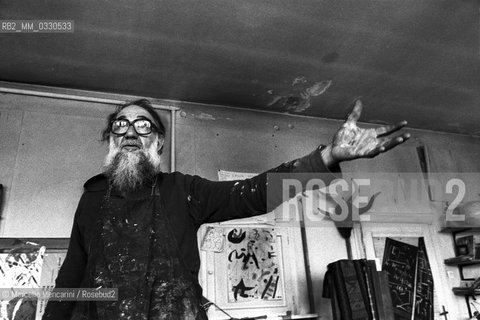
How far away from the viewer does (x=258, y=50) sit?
2.52 m

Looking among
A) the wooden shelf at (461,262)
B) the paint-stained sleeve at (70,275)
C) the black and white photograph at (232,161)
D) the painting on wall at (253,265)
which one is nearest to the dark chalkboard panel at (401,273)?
the black and white photograph at (232,161)

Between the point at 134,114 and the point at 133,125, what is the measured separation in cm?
8

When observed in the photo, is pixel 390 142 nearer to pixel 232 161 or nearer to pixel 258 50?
pixel 258 50

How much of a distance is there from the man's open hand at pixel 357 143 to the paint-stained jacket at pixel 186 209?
0.54 feet

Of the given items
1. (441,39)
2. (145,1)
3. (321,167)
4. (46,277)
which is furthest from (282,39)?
(46,277)

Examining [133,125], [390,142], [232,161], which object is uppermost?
[232,161]

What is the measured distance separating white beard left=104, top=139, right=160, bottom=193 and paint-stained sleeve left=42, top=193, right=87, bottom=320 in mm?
230

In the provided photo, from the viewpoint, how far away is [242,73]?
276cm

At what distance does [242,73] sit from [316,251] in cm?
147

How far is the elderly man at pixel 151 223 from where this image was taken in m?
1.33

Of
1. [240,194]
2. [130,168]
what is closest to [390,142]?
[240,194]

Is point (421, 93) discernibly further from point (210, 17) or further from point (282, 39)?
point (210, 17)

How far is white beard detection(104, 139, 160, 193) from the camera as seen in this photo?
1649 mm

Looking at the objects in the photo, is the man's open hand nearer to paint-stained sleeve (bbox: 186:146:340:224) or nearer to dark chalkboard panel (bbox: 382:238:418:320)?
paint-stained sleeve (bbox: 186:146:340:224)
